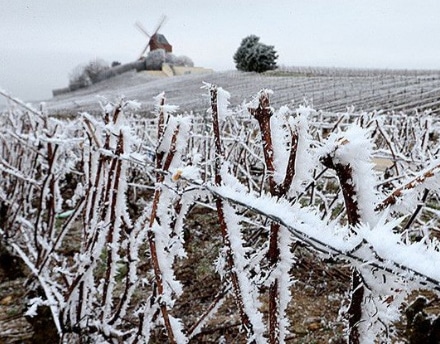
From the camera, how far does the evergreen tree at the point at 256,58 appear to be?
23.5 meters

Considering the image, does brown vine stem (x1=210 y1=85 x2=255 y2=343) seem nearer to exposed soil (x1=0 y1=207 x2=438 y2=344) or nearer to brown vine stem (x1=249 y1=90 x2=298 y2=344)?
brown vine stem (x1=249 y1=90 x2=298 y2=344)

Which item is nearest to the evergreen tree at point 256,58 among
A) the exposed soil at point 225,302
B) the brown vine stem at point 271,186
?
the exposed soil at point 225,302

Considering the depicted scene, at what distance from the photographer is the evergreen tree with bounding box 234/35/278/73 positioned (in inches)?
925

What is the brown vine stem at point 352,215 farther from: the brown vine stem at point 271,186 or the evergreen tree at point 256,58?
→ the evergreen tree at point 256,58

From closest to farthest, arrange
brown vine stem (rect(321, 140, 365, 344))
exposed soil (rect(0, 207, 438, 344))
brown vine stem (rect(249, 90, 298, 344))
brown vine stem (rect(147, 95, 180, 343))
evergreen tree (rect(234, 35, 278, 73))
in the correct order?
brown vine stem (rect(321, 140, 365, 344)) → brown vine stem (rect(249, 90, 298, 344)) → brown vine stem (rect(147, 95, 180, 343)) → exposed soil (rect(0, 207, 438, 344)) → evergreen tree (rect(234, 35, 278, 73))

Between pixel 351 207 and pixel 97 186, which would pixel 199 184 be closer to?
pixel 351 207

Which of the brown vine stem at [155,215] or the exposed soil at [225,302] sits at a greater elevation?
the brown vine stem at [155,215]

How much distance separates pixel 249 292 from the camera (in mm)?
896

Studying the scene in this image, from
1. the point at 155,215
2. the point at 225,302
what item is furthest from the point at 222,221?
the point at 225,302

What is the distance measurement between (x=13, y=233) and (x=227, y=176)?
129 inches

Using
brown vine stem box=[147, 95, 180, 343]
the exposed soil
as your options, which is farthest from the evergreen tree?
brown vine stem box=[147, 95, 180, 343]

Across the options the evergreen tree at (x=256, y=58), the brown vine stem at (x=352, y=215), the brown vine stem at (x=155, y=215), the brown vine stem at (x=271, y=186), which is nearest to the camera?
the brown vine stem at (x=352, y=215)

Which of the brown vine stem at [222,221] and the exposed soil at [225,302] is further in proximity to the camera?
the exposed soil at [225,302]

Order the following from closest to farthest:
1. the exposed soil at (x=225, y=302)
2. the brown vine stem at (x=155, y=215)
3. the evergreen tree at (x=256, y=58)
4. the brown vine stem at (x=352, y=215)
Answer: the brown vine stem at (x=352, y=215)
the brown vine stem at (x=155, y=215)
the exposed soil at (x=225, y=302)
the evergreen tree at (x=256, y=58)
